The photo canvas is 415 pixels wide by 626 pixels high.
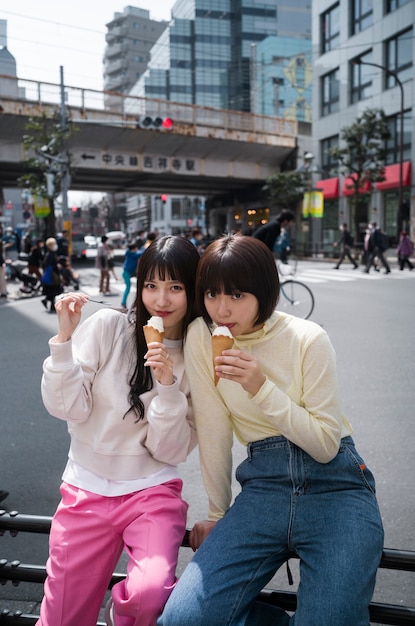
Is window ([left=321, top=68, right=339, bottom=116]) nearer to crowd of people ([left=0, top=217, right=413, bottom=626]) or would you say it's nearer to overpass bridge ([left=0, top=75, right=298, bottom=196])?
overpass bridge ([left=0, top=75, right=298, bottom=196])

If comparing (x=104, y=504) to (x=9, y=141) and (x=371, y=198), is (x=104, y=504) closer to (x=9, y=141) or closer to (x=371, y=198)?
(x=9, y=141)

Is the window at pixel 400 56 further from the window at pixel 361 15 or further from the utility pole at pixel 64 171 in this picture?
the utility pole at pixel 64 171

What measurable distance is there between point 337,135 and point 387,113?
5450 mm

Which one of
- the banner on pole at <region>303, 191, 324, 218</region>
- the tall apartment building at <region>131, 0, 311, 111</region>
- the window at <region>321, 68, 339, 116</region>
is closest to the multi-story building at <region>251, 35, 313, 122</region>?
the tall apartment building at <region>131, 0, 311, 111</region>

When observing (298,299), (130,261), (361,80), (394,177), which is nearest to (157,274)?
(298,299)

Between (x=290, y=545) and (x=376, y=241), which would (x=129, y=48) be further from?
(x=290, y=545)

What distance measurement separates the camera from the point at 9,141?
94.2 ft

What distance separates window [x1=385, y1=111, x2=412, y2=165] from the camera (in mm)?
30484

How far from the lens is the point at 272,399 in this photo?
185cm

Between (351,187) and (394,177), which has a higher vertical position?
(394,177)

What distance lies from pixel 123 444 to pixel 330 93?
129ft

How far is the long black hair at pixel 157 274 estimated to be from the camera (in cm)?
221

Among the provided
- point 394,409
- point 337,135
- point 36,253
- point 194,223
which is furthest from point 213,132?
point 194,223

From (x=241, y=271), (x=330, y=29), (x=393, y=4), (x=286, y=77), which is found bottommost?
(x=241, y=271)
